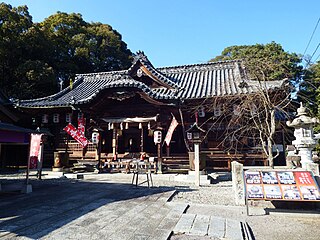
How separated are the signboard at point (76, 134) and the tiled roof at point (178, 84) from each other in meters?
1.73

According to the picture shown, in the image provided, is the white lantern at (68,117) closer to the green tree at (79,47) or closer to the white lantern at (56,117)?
the white lantern at (56,117)

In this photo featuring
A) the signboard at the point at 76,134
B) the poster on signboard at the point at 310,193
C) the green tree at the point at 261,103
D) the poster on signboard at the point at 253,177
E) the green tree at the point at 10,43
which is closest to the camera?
the poster on signboard at the point at 310,193

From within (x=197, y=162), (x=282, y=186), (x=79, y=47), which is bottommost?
(x=282, y=186)

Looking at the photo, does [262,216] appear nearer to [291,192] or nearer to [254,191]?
[254,191]

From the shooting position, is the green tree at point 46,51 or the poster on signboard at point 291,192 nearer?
the poster on signboard at point 291,192

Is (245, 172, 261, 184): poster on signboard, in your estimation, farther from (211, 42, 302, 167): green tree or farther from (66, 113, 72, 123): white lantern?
(66, 113, 72, 123): white lantern

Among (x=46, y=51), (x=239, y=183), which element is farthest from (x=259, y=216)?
(x=46, y=51)

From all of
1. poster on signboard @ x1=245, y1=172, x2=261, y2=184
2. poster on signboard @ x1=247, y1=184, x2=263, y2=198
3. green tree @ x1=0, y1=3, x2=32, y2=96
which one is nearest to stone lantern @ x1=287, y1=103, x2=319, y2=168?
poster on signboard @ x1=245, y1=172, x2=261, y2=184

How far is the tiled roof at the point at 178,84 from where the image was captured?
14.1m

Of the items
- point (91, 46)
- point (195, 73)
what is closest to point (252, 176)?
point (195, 73)

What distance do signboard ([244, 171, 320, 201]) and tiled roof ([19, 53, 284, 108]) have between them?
7.05m

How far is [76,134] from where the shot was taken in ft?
51.0

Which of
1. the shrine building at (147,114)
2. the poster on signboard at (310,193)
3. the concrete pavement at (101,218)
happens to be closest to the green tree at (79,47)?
the shrine building at (147,114)

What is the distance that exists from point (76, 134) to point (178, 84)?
906 cm
